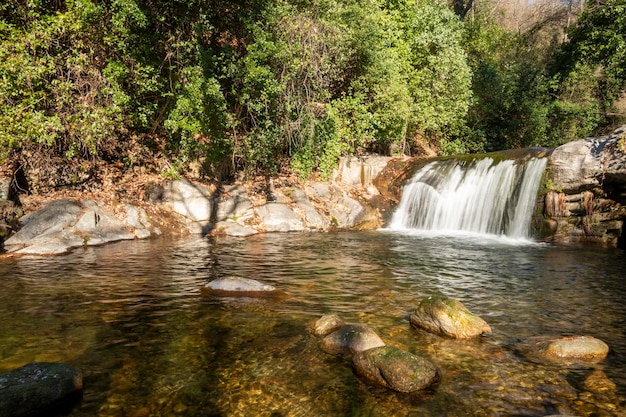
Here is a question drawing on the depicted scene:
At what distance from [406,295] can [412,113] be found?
18.0 meters

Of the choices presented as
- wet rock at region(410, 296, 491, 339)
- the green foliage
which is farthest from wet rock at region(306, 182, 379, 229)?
the green foliage

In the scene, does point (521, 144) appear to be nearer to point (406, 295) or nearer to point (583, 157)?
point (583, 157)

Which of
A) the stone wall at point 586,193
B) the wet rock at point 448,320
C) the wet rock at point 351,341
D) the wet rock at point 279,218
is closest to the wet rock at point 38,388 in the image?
the wet rock at point 351,341

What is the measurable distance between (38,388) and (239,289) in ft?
13.7

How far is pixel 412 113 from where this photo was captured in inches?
952

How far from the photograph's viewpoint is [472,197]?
17.5 m

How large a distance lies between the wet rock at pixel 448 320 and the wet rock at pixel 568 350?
633mm

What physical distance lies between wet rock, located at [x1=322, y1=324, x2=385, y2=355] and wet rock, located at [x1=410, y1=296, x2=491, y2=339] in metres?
0.99

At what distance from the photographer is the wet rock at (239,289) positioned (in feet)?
26.1

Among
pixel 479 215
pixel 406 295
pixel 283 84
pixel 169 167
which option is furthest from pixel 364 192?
pixel 406 295

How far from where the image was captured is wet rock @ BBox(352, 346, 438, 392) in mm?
4547

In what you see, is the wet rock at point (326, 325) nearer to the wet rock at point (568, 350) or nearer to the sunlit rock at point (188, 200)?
the wet rock at point (568, 350)

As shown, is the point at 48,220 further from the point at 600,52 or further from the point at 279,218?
the point at 600,52

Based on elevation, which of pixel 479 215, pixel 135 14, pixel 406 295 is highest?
pixel 135 14
